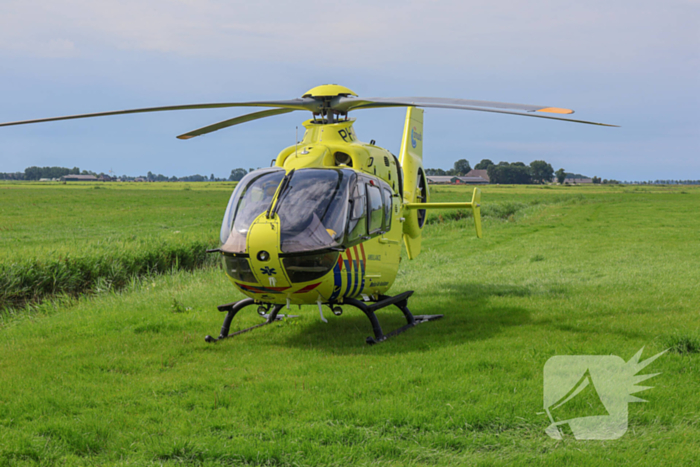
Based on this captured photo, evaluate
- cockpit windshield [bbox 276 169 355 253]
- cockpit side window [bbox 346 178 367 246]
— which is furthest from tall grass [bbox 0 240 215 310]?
cockpit side window [bbox 346 178 367 246]

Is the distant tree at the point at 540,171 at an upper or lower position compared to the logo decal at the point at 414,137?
upper

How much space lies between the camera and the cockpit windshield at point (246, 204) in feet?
25.0

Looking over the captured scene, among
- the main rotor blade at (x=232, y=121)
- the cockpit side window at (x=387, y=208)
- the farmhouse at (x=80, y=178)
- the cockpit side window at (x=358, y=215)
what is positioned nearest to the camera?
the cockpit side window at (x=358, y=215)

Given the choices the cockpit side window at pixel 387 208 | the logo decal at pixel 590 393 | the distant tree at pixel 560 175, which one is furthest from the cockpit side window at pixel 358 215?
the distant tree at pixel 560 175

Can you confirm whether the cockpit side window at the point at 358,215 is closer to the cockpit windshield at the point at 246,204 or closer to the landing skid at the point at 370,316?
the landing skid at the point at 370,316

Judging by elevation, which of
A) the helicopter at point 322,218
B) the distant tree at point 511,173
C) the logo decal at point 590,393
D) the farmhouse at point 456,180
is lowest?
the logo decal at point 590,393

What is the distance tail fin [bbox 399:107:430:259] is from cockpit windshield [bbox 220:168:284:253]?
4.14 meters

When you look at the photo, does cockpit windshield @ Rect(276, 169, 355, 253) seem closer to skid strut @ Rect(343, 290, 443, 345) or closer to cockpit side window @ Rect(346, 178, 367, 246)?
cockpit side window @ Rect(346, 178, 367, 246)

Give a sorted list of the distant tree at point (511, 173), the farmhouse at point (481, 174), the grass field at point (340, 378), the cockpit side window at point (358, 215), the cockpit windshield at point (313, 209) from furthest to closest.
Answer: the farmhouse at point (481, 174)
the distant tree at point (511, 173)
the cockpit side window at point (358, 215)
the cockpit windshield at point (313, 209)
the grass field at point (340, 378)

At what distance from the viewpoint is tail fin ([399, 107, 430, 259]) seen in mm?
11977

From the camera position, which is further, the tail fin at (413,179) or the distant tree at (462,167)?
the distant tree at (462,167)

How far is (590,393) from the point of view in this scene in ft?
19.7

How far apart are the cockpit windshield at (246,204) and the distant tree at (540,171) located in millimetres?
152949

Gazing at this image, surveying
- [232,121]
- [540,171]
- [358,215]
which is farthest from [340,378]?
[540,171]
